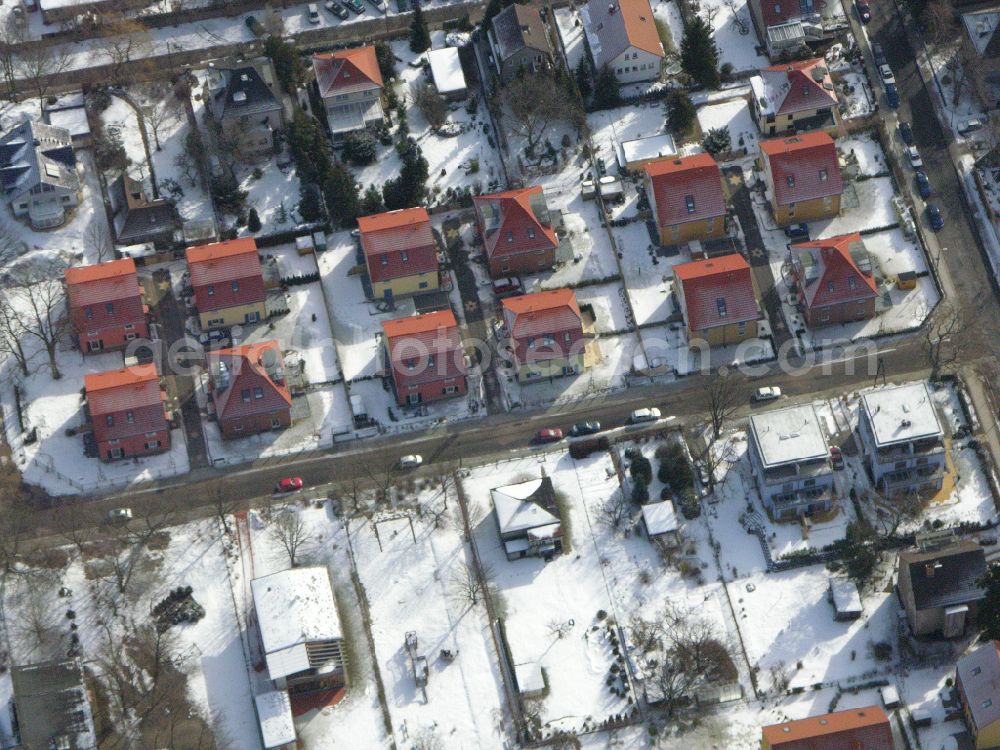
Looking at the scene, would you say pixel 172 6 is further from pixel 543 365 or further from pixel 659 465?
pixel 659 465

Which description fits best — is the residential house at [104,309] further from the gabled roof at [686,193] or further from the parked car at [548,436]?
the gabled roof at [686,193]

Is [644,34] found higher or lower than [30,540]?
higher

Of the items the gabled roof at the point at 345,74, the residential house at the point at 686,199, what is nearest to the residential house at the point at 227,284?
the gabled roof at the point at 345,74

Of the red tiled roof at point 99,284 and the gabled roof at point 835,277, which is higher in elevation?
the red tiled roof at point 99,284

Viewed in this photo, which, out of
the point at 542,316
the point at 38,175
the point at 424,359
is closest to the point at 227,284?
the point at 424,359

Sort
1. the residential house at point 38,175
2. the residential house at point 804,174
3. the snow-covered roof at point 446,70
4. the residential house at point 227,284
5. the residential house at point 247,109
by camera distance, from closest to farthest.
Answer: the residential house at point 227,284 < the residential house at point 804,174 < the residential house at point 38,175 < the residential house at point 247,109 < the snow-covered roof at point 446,70

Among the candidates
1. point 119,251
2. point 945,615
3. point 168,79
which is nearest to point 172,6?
point 168,79
